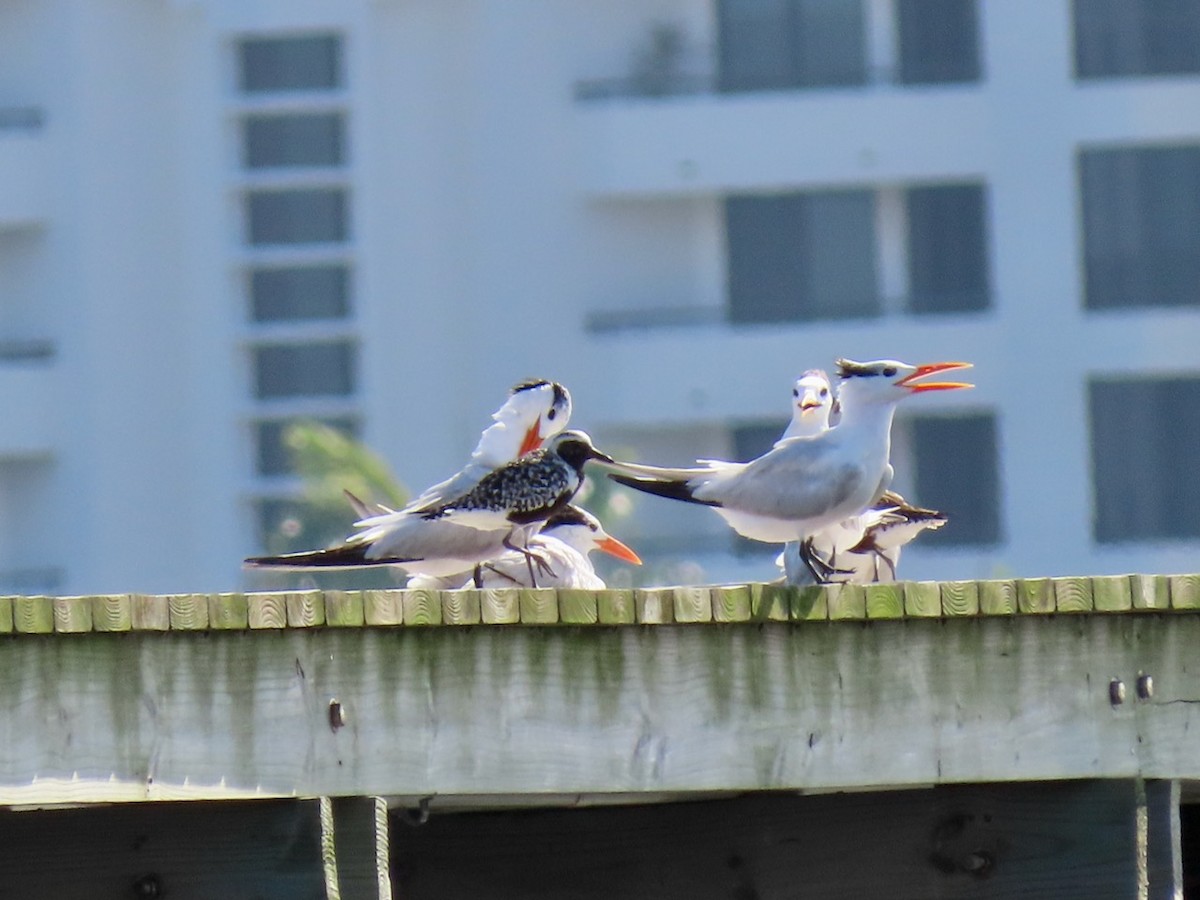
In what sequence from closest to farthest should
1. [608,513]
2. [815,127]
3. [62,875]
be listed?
[62,875]
[608,513]
[815,127]

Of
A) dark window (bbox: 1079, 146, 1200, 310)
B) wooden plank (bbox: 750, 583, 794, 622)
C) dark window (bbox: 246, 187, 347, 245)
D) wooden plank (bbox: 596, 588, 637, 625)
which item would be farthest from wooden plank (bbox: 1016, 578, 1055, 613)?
dark window (bbox: 246, 187, 347, 245)

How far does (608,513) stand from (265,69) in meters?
11.7

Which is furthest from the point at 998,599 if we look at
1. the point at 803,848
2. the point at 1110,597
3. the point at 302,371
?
the point at 302,371

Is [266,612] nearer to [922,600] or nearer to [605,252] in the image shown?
[922,600]

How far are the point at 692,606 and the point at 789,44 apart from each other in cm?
3454

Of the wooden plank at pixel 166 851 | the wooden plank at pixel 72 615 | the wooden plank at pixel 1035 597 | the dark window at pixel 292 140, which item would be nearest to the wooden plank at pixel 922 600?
the wooden plank at pixel 1035 597

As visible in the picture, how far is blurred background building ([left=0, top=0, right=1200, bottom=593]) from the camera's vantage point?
127 feet

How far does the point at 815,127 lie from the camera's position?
39156 millimetres

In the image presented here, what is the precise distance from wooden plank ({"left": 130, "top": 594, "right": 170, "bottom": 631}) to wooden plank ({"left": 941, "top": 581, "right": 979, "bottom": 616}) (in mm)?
2065

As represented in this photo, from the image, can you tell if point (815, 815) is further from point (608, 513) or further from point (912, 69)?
point (912, 69)

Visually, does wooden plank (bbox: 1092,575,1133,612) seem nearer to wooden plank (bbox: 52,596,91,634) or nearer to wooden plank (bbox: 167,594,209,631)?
wooden plank (bbox: 167,594,209,631)

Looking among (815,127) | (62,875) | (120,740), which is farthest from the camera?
(815,127)

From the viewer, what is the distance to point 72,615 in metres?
6.50

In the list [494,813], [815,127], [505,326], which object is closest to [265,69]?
[505,326]
